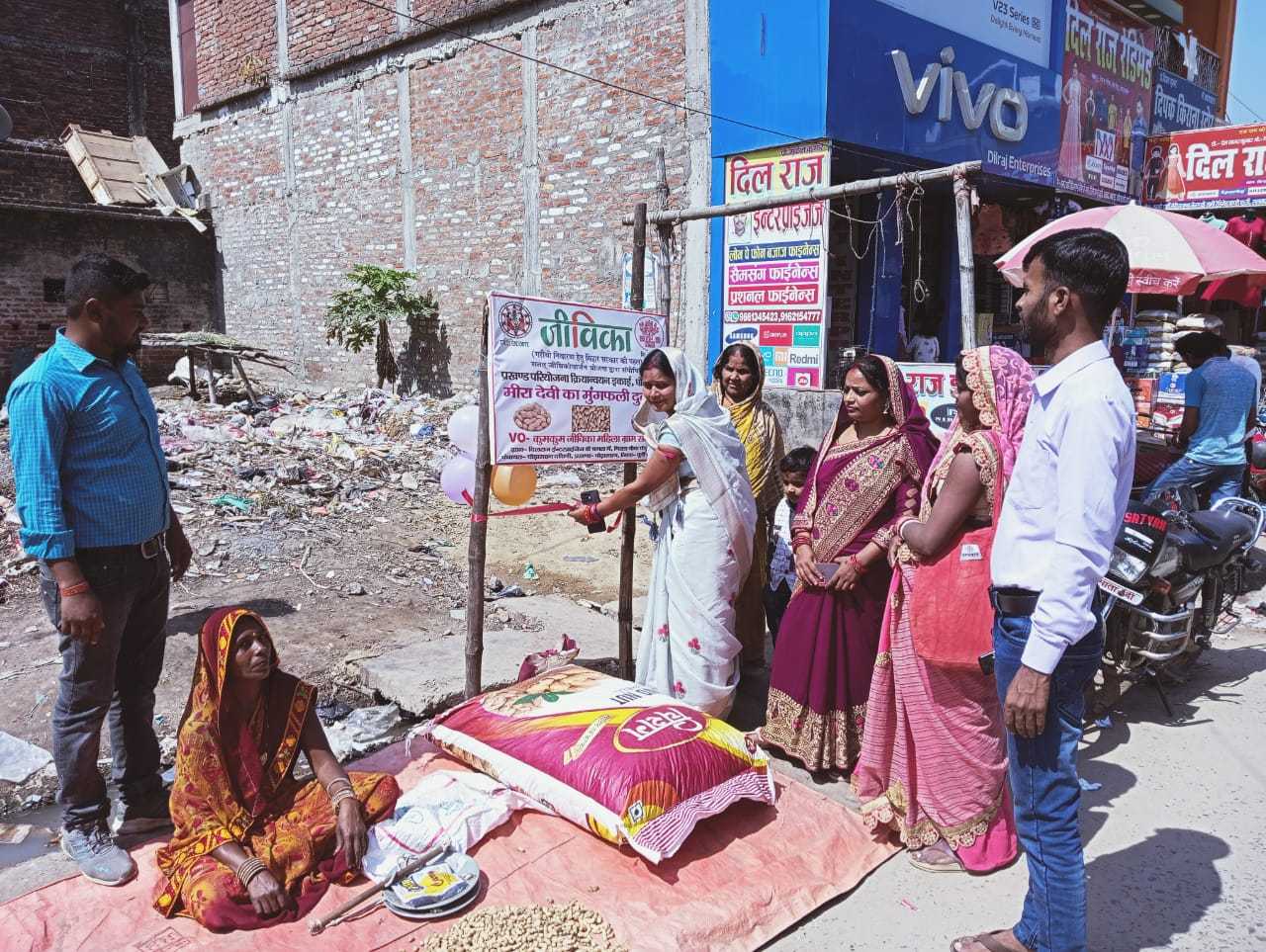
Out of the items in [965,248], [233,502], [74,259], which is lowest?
[233,502]

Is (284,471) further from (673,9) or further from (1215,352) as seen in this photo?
(1215,352)

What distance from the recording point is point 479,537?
369 cm

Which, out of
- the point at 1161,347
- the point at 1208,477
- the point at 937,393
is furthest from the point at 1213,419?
the point at 1161,347

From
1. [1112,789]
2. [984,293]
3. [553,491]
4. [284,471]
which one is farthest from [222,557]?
[984,293]

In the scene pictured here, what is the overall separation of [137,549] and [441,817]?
1.37 metres

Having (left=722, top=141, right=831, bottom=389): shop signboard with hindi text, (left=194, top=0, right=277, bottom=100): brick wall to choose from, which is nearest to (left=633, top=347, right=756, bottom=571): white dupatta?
(left=722, top=141, right=831, bottom=389): shop signboard with hindi text

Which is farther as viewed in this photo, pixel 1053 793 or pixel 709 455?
pixel 709 455

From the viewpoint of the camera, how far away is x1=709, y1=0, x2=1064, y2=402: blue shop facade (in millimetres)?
7887

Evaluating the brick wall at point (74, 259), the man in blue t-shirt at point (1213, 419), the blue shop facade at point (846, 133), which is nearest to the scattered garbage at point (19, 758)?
the blue shop facade at point (846, 133)

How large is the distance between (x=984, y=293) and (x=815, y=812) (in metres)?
9.80

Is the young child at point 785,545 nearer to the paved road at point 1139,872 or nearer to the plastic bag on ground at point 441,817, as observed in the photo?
the paved road at point 1139,872

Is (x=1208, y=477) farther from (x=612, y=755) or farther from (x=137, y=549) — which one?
(x=137, y=549)

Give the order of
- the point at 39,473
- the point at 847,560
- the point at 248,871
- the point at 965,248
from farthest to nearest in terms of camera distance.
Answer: the point at 965,248 < the point at 847,560 < the point at 39,473 < the point at 248,871

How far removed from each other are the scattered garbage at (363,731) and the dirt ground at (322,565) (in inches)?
10.8
